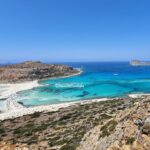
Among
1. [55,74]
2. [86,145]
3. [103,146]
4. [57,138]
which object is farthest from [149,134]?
[55,74]

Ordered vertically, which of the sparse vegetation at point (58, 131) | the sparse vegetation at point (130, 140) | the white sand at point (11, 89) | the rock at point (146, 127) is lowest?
the white sand at point (11, 89)

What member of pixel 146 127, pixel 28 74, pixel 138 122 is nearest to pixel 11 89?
pixel 28 74

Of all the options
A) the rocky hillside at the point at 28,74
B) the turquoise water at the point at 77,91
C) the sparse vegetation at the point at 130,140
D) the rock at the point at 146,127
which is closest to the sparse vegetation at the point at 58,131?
the sparse vegetation at the point at 130,140

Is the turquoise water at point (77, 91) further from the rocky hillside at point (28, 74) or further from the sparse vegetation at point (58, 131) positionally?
the sparse vegetation at point (58, 131)

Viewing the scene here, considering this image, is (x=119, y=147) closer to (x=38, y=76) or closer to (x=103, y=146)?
(x=103, y=146)

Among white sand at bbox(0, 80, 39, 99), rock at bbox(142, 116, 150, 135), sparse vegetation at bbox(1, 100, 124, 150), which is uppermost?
rock at bbox(142, 116, 150, 135)

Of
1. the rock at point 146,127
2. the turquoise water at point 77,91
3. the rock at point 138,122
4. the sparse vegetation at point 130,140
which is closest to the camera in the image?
the sparse vegetation at point 130,140

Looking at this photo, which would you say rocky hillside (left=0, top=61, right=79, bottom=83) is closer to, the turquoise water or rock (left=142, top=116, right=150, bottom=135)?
the turquoise water

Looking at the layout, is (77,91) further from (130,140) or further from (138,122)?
(130,140)

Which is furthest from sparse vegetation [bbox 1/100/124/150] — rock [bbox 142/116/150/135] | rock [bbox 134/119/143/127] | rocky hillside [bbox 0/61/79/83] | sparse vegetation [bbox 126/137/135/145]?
rocky hillside [bbox 0/61/79/83]

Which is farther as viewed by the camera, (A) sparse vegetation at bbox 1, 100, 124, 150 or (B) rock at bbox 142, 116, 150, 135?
(A) sparse vegetation at bbox 1, 100, 124, 150

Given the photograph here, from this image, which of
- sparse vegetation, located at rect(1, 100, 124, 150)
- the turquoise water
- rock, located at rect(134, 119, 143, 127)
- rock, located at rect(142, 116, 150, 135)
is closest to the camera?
rock, located at rect(142, 116, 150, 135)
